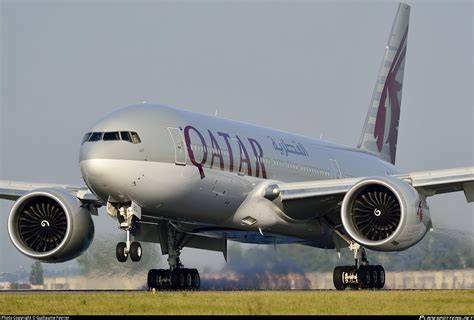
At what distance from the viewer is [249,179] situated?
36625 millimetres

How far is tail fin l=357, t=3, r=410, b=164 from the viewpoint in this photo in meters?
48.4

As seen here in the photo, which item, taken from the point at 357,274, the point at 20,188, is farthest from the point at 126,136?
the point at 357,274

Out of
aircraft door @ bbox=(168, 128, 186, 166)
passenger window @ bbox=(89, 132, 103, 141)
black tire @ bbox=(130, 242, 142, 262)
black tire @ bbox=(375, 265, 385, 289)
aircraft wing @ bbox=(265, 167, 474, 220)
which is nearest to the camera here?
black tire @ bbox=(130, 242, 142, 262)

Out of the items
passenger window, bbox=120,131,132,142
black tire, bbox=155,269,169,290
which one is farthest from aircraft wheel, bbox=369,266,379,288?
passenger window, bbox=120,131,132,142

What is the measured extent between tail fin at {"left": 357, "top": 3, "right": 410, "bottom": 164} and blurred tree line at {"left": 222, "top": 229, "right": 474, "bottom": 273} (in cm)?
557

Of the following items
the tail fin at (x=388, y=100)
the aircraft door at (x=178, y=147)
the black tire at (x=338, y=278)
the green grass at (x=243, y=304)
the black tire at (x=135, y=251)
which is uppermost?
the tail fin at (x=388, y=100)

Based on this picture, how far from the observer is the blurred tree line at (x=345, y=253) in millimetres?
42219

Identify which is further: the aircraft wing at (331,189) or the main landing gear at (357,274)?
the main landing gear at (357,274)

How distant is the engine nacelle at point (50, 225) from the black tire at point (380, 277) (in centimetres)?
930

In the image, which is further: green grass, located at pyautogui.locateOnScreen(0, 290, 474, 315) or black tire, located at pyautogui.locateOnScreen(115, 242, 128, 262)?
black tire, located at pyautogui.locateOnScreen(115, 242, 128, 262)

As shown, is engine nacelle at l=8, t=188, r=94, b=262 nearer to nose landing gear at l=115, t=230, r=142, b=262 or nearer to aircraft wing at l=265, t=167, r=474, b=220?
nose landing gear at l=115, t=230, r=142, b=262

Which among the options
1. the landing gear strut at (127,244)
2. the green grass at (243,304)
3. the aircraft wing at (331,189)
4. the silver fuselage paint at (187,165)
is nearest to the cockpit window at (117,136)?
the silver fuselage paint at (187,165)

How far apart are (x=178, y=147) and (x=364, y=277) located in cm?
880

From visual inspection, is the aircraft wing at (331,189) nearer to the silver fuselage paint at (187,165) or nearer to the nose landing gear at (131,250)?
the silver fuselage paint at (187,165)
